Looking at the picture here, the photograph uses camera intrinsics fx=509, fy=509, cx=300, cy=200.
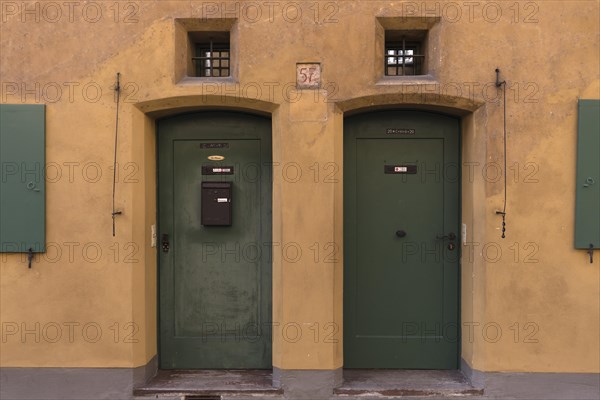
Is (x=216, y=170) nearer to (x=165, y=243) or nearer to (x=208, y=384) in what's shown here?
(x=165, y=243)

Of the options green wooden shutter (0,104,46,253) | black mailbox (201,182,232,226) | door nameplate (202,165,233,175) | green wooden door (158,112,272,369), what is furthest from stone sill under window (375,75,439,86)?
green wooden shutter (0,104,46,253)

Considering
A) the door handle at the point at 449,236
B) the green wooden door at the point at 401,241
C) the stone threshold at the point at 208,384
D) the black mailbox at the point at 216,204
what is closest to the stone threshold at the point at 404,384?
the green wooden door at the point at 401,241

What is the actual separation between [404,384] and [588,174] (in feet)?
7.88

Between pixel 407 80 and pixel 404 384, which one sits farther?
pixel 404 384

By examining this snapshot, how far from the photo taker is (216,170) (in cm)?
479

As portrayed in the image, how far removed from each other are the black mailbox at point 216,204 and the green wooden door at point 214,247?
0.08m

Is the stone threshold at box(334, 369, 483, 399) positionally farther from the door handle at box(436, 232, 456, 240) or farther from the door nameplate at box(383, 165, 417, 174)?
the door nameplate at box(383, 165, 417, 174)

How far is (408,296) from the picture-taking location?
15.8 feet

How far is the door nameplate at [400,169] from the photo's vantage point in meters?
4.75

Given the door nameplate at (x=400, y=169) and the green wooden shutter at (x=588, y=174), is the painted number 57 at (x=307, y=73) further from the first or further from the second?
the green wooden shutter at (x=588, y=174)

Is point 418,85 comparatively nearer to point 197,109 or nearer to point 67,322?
point 197,109

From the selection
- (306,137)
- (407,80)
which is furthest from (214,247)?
(407,80)

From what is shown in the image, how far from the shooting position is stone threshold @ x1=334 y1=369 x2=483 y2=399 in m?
4.43

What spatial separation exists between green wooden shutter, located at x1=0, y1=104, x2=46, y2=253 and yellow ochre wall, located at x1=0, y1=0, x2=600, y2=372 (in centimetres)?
10
